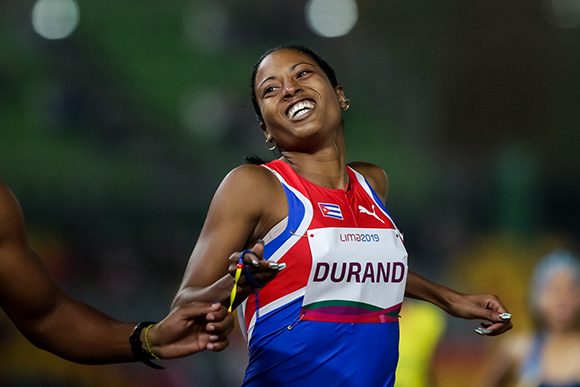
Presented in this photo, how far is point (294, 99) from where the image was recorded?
330cm

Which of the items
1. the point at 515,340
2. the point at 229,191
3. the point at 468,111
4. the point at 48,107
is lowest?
the point at 515,340

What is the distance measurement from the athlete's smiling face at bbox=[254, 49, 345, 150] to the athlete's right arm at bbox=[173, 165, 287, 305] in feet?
0.73

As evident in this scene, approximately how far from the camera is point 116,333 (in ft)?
10.0

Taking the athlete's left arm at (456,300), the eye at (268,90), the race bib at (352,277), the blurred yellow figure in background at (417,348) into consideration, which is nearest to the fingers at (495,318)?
the athlete's left arm at (456,300)

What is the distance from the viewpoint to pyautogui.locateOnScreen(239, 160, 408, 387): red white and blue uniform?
305cm

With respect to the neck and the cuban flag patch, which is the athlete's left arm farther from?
the cuban flag patch

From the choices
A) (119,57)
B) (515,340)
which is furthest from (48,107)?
(515,340)

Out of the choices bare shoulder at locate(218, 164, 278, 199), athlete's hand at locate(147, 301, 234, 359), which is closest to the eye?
bare shoulder at locate(218, 164, 278, 199)

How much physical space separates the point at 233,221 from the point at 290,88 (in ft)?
1.77

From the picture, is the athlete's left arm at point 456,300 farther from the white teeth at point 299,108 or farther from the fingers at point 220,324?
the fingers at point 220,324

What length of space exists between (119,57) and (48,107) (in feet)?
2.86

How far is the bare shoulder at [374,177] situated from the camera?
3.68 metres

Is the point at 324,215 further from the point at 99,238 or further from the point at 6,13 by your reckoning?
the point at 6,13

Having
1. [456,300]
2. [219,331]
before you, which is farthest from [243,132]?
[219,331]
